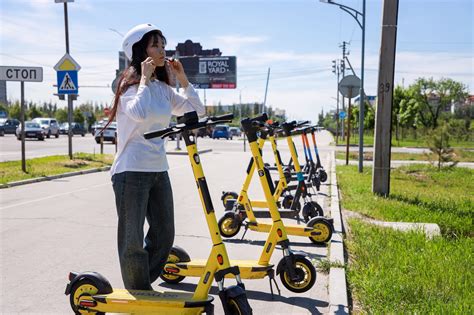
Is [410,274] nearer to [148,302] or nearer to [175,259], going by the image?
[175,259]

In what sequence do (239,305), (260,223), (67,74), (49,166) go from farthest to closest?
(67,74) < (49,166) < (260,223) < (239,305)

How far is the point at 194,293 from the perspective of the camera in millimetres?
3789

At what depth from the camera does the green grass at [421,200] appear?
26.1ft

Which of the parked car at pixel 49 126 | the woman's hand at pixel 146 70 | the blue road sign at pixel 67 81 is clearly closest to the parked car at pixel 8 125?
the parked car at pixel 49 126

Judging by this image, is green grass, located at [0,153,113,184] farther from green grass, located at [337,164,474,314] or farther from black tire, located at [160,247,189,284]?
black tire, located at [160,247,189,284]

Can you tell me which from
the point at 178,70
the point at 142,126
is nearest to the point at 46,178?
the point at 178,70

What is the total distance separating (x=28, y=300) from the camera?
4.68 meters

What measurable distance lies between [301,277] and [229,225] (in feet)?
8.26

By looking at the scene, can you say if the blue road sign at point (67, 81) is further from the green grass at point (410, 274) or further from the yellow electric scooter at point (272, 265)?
the yellow electric scooter at point (272, 265)

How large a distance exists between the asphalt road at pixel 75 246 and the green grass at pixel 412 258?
462 mm

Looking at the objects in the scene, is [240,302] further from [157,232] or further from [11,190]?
[11,190]

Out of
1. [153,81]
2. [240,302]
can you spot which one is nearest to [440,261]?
[240,302]

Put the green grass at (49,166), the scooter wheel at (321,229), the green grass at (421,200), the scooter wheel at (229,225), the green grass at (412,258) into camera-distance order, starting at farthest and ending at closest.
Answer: the green grass at (49,166) < the green grass at (421,200) < the scooter wheel at (229,225) < the scooter wheel at (321,229) < the green grass at (412,258)

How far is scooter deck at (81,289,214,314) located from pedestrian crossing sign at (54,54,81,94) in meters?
13.8
